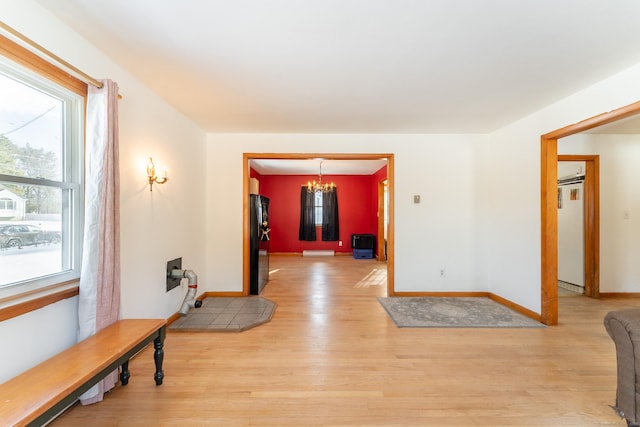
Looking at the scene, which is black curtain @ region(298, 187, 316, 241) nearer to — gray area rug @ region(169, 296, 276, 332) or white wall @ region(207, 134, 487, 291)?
white wall @ region(207, 134, 487, 291)

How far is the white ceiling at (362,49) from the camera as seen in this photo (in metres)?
1.59

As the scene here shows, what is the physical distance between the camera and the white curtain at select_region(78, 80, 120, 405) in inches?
70.0

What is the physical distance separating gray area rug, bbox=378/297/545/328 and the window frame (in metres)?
2.92

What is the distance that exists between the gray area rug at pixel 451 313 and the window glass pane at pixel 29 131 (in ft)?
10.7

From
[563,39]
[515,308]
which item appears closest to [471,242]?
[515,308]

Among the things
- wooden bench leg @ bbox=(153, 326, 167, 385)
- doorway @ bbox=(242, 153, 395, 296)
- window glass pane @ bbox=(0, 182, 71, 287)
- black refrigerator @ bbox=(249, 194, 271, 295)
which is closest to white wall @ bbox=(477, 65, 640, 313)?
doorway @ bbox=(242, 153, 395, 296)

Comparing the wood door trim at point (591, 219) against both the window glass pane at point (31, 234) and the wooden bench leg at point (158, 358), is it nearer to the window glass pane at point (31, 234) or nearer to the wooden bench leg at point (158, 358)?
the wooden bench leg at point (158, 358)

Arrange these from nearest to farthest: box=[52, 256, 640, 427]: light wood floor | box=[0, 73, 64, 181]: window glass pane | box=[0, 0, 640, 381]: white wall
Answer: box=[0, 73, 64, 181]: window glass pane < box=[52, 256, 640, 427]: light wood floor < box=[0, 0, 640, 381]: white wall

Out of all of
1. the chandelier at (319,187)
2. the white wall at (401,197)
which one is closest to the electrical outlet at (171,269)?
the white wall at (401,197)

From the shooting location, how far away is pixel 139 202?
2.49 metres

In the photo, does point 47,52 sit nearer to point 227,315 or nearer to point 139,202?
point 139,202

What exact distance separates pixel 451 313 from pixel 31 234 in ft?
12.8

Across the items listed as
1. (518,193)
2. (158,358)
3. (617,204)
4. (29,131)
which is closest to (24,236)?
(29,131)

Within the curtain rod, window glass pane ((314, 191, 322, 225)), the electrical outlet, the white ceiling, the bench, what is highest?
the white ceiling
